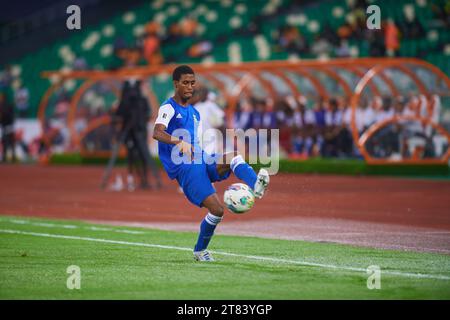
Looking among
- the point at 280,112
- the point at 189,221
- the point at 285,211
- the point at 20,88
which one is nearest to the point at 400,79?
the point at 280,112

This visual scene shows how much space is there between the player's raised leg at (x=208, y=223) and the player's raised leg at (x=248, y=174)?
1.20 ft

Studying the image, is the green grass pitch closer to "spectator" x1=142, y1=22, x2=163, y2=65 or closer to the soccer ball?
the soccer ball

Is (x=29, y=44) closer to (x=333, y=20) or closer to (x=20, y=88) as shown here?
(x=20, y=88)

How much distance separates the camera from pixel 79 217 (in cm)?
1731

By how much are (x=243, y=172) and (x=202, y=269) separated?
46.5 inches

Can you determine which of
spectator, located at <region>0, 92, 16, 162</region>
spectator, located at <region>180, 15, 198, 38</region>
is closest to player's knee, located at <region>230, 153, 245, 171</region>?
spectator, located at <region>0, 92, 16, 162</region>

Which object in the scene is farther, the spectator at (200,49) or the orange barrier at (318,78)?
the spectator at (200,49)

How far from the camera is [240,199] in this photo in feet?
34.8

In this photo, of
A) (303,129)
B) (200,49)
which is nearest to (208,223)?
(303,129)

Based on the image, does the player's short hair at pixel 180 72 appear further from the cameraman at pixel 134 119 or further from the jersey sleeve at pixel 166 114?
the cameraman at pixel 134 119

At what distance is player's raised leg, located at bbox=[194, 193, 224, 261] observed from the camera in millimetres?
10750

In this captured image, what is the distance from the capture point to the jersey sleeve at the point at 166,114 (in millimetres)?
10914

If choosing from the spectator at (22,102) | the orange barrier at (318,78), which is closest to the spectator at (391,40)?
the orange barrier at (318,78)

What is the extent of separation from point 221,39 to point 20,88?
918 cm
